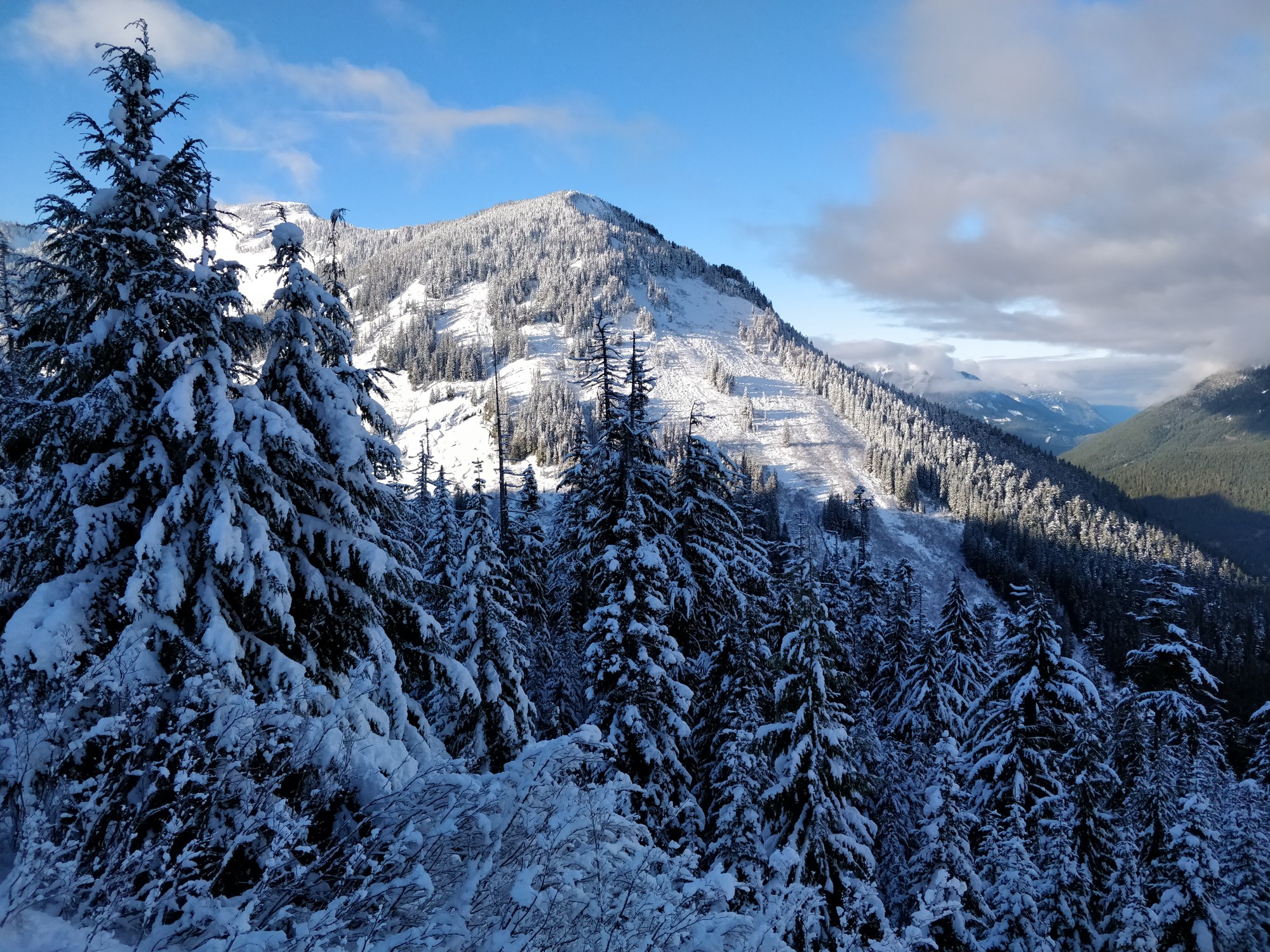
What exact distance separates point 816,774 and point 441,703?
9096 mm

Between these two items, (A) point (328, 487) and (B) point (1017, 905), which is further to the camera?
(B) point (1017, 905)

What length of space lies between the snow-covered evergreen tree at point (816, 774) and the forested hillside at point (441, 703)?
0.09 meters

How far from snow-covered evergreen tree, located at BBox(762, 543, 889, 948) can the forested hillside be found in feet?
0.30

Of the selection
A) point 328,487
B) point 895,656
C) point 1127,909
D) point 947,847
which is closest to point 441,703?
point 328,487

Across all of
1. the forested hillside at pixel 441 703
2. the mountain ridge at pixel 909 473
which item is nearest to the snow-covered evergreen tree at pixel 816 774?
the forested hillside at pixel 441 703

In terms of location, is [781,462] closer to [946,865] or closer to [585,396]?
[585,396]

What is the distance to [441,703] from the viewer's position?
1570cm

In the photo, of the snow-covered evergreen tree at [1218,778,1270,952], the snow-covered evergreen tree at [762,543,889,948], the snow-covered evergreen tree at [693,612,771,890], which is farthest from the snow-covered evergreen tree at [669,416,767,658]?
the snow-covered evergreen tree at [1218,778,1270,952]

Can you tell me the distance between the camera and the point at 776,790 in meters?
13.8

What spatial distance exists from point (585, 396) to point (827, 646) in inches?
6668

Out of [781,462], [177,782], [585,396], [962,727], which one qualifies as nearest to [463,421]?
[585,396]

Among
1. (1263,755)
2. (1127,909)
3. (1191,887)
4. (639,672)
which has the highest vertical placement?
(639,672)

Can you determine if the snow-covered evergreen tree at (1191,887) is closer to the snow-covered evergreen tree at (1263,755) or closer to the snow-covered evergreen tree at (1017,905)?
the snow-covered evergreen tree at (1017,905)

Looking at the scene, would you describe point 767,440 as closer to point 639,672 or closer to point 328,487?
point 639,672
